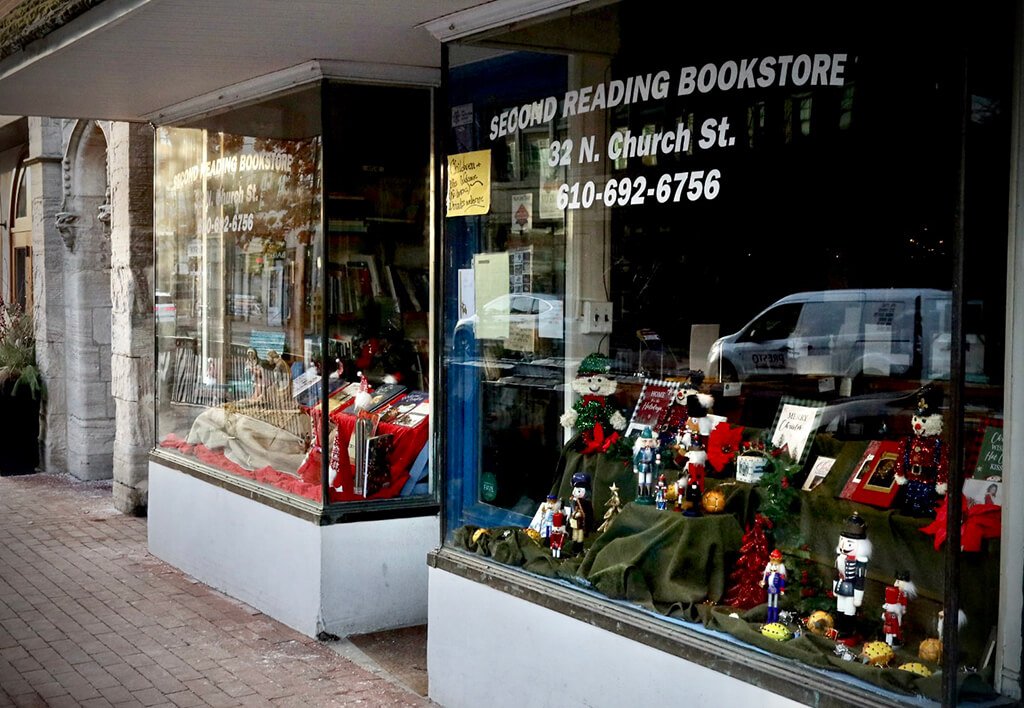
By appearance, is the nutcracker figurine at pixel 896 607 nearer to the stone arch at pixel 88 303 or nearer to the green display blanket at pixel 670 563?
the green display blanket at pixel 670 563

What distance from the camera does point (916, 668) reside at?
3352 mm

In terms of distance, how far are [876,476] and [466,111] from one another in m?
2.44

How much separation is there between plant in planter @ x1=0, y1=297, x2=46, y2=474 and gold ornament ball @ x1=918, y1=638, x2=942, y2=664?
10131 mm

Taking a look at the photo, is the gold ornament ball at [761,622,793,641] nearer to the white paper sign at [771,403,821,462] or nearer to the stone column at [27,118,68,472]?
the white paper sign at [771,403,821,462]

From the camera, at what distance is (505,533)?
5.09 m

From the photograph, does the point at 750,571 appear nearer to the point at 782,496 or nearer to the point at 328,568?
the point at 782,496

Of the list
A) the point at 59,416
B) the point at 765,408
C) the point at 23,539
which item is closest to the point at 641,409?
the point at 765,408

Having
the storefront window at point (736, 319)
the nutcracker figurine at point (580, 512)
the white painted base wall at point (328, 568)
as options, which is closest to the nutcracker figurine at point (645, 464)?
the storefront window at point (736, 319)

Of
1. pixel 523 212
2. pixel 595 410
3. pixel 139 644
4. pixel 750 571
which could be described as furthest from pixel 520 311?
pixel 139 644

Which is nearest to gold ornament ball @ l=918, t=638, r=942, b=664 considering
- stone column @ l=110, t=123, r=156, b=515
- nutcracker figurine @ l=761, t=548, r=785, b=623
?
nutcracker figurine @ l=761, t=548, r=785, b=623

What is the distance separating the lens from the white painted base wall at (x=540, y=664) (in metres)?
3.88

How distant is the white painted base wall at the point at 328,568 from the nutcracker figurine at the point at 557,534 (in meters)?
1.52

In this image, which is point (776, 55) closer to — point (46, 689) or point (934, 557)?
point (934, 557)

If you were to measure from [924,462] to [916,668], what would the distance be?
697mm
